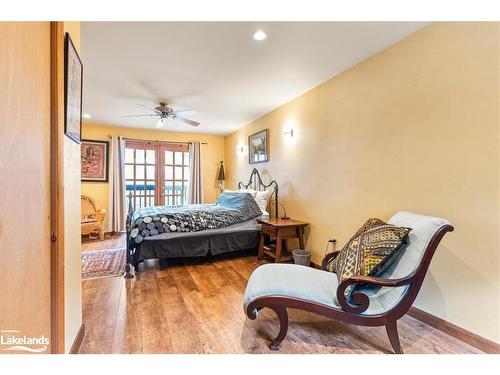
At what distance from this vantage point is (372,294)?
1605 millimetres

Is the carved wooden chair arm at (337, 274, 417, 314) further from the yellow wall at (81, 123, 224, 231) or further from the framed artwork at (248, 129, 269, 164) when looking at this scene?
the yellow wall at (81, 123, 224, 231)

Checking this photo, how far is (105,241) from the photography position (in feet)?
14.7

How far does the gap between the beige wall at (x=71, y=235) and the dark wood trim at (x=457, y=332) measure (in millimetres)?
2489

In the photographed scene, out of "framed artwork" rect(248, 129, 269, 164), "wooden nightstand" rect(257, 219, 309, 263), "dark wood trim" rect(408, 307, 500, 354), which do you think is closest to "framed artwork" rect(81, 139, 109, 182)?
"framed artwork" rect(248, 129, 269, 164)

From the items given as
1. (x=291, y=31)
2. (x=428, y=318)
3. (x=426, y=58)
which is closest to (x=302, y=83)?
(x=291, y=31)

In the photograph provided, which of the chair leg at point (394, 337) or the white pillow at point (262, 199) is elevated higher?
the white pillow at point (262, 199)

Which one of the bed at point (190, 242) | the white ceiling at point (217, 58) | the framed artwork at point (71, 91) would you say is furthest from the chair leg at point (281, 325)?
the white ceiling at point (217, 58)

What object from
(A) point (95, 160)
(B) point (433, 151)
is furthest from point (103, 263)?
(B) point (433, 151)

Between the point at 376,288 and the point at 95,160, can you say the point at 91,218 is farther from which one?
the point at 376,288

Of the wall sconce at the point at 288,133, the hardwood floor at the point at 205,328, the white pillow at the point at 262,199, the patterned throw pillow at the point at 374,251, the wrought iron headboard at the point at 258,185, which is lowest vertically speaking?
the hardwood floor at the point at 205,328

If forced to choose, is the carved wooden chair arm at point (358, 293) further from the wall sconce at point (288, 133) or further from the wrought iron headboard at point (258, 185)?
the wall sconce at point (288, 133)

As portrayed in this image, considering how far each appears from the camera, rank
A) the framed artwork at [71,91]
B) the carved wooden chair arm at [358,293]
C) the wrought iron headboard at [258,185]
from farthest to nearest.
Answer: the wrought iron headboard at [258,185] < the carved wooden chair arm at [358,293] < the framed artwork at [71,91]

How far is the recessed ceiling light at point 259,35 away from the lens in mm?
1957

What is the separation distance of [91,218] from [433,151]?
17.9 ft
